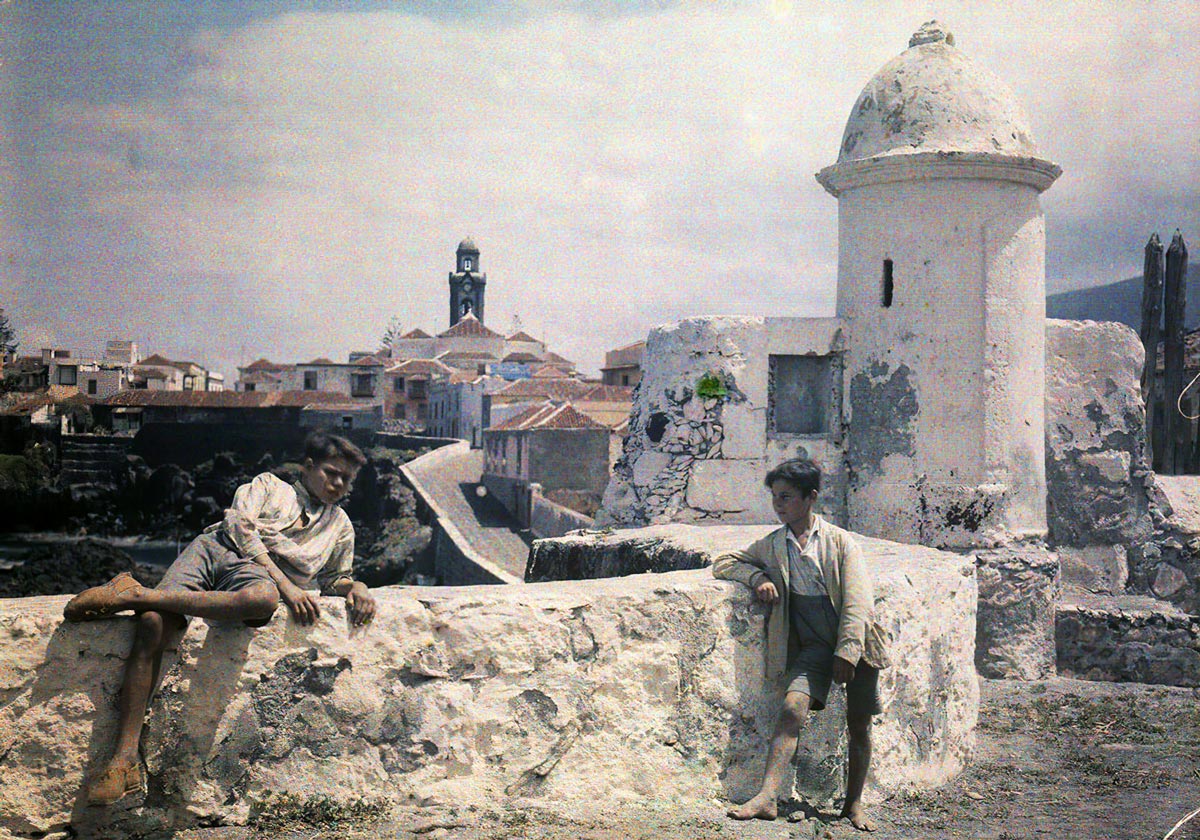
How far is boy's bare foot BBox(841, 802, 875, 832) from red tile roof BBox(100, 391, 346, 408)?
3232 centimetres

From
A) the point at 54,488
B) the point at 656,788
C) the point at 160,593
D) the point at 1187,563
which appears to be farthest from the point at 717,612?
the point at 54,488

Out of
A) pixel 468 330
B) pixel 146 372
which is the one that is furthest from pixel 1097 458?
pixel 468 330

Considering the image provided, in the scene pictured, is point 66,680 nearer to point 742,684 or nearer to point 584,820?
point 584,820

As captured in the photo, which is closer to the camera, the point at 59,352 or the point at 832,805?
the point at 832,805

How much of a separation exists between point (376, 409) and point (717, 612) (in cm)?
4972

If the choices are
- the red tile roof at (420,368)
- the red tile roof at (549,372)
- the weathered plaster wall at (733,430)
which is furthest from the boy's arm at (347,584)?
the red tile roof at (549,372)

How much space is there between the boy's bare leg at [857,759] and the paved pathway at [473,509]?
989 inches

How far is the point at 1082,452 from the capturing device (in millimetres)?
11586

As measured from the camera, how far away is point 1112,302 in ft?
80.9

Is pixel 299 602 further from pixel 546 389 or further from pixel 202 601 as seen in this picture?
pixel 546 389

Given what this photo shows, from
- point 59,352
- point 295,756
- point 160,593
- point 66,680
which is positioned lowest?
point 295,756

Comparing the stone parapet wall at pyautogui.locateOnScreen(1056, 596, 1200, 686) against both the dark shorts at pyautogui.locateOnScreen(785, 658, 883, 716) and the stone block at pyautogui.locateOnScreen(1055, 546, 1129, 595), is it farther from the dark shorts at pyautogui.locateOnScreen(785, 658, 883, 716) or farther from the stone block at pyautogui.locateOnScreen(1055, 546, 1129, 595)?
the dark shorts at pyautogui.locateOnScreen(785, 658, 883, 716)

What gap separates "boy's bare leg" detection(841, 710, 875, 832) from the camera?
446 centimetres

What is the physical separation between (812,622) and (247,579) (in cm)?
207
